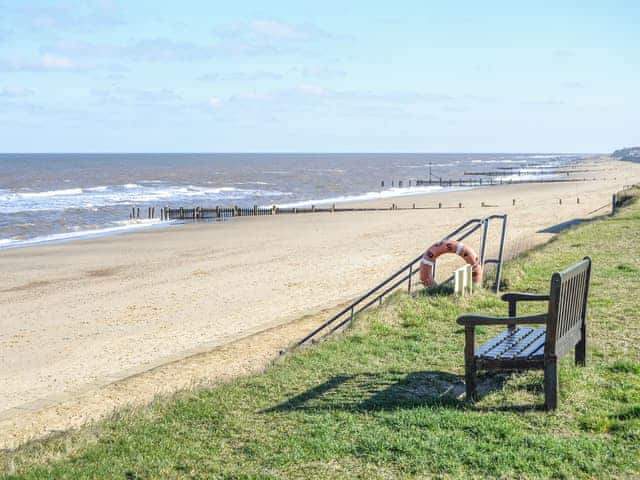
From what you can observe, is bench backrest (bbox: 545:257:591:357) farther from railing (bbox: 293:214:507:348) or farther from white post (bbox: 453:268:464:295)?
white post (bbox: 453:268:464:295)

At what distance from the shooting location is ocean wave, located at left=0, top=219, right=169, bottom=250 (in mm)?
33816

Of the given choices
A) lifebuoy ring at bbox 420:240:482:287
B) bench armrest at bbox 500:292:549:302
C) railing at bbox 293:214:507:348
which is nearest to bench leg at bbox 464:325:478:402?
bench armrest at bbox 500:292:549:302

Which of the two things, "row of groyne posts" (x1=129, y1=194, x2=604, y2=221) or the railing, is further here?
"row of groyne posts" (x1=129, y1=194, x2=604, y2=221)

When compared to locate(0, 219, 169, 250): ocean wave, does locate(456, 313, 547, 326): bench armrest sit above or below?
above

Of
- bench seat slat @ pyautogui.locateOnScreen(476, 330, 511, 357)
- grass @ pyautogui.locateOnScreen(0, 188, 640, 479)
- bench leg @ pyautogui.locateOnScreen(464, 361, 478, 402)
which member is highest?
bench seat slat @ pyautogui.locateOnScreen(476, 330, 511, 357)

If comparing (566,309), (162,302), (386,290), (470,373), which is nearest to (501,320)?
(470,373)

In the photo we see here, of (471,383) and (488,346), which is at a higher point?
(488,346)

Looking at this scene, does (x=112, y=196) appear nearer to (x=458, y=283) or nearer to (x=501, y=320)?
(x=458, y=283)

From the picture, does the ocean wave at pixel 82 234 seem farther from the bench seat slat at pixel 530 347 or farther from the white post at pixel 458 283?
the bench seat slat at pixel 530 347

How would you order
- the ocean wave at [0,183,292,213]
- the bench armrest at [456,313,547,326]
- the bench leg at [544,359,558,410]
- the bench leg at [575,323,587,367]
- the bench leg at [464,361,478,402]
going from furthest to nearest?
the ocean wave at [0,183,292,213] → the bench leg at [575,323,587,367] → the bench leg at [464,361,478,402] → the bench armrest at [456,313,547,326] → the bench leg at [544,359,558,410]

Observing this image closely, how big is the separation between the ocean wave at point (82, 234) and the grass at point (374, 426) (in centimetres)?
2808

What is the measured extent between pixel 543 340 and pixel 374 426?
6.13 feet

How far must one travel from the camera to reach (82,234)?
37.3 meters

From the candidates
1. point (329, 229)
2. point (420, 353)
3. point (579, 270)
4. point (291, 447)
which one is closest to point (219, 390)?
point (291, 447)
